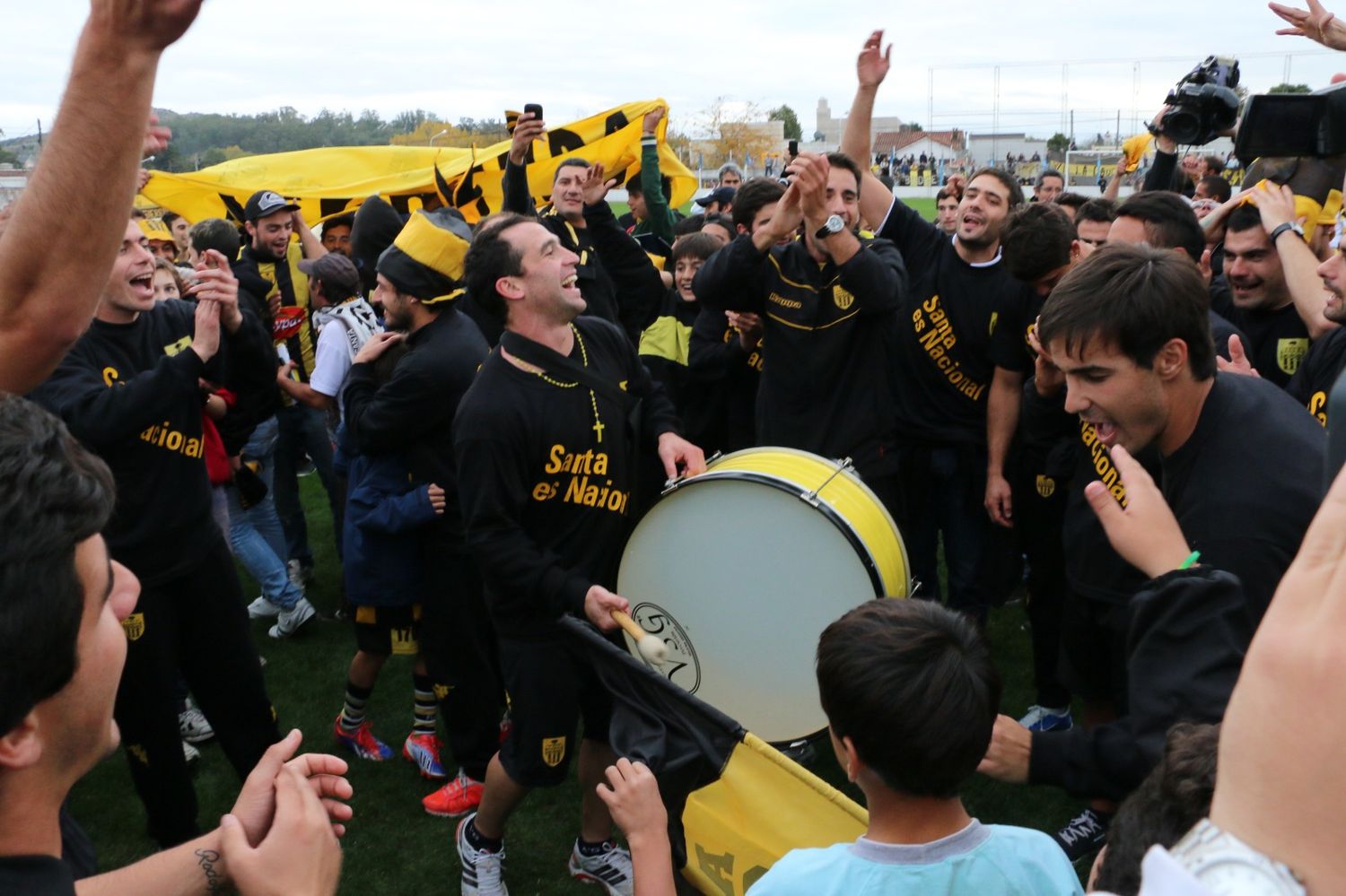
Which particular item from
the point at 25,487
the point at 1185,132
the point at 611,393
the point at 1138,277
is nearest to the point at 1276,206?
the point at 1185,132

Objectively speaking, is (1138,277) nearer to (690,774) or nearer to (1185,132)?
(690,774)

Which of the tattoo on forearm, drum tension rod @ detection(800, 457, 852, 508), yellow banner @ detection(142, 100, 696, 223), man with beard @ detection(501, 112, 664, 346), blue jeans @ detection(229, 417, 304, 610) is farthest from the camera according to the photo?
yellow banner @ detection(142, 100, 696, 223)

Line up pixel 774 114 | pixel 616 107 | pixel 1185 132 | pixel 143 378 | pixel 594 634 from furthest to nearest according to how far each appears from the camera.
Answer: pixel 774 114, pixel 616 107, pixel 1185 132, pixel 143 378, pixel 594 634

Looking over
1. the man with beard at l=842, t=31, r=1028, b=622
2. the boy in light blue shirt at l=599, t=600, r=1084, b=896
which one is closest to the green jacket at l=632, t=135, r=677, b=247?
the man with beard at l=842, t=31, r=1028, b=622

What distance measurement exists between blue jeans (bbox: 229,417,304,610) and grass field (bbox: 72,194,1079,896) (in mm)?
456

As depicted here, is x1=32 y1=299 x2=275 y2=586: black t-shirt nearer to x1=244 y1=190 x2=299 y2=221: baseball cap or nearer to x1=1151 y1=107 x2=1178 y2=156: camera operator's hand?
x1=244 y1=190 x2=299 y2=221: baseball cap

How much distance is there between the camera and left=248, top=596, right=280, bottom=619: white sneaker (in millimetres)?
6418

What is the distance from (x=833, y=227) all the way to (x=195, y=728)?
3692 mm

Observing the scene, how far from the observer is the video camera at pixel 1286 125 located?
11.1ft

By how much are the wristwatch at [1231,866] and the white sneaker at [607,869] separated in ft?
11.3

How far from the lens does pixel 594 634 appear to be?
3076 mm

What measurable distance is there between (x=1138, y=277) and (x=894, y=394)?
2711 mm

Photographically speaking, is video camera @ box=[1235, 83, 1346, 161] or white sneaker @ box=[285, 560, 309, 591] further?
white sneaker @ box=[285, 560, 309, 591]

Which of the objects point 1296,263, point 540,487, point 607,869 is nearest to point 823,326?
point 540,487
